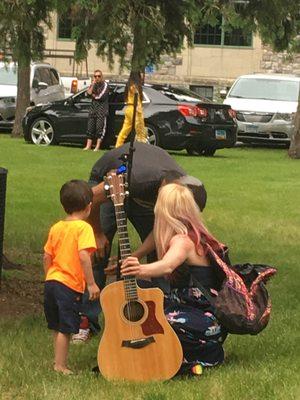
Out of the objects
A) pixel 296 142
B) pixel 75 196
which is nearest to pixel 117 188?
pixel 75 196

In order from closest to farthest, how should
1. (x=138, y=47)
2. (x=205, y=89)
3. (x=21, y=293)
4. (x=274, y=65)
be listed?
(x=138, y=47) < (x=21, y=293) < (x=274, y=65) < (x=205, y=89)

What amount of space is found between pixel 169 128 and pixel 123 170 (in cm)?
1271

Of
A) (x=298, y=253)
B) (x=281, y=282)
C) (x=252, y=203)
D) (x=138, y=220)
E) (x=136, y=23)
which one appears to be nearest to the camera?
(x=136, y=23)

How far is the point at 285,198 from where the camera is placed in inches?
498

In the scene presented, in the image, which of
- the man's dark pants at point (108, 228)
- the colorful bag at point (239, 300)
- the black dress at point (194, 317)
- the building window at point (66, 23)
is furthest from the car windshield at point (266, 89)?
the black dress at point (194, 317)

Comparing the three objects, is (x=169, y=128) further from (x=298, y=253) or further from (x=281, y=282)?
(x=281, y=282)

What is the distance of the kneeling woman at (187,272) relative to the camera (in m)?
5.16

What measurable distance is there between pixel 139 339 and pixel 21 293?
229cm

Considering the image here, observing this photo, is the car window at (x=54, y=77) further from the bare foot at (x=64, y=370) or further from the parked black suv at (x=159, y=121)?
the bare foot at (x=64, y=370)

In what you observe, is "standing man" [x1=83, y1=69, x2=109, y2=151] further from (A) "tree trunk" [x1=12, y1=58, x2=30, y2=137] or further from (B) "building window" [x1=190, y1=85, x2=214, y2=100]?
(B) "building window" [x1=190, y1=85, x2=214, y2=100]

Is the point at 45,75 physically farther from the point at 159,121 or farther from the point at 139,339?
the point at 139,339

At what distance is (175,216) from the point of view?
17.0 feet

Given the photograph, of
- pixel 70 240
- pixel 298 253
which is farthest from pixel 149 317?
pixel 298 253

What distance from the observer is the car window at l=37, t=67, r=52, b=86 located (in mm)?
24797
